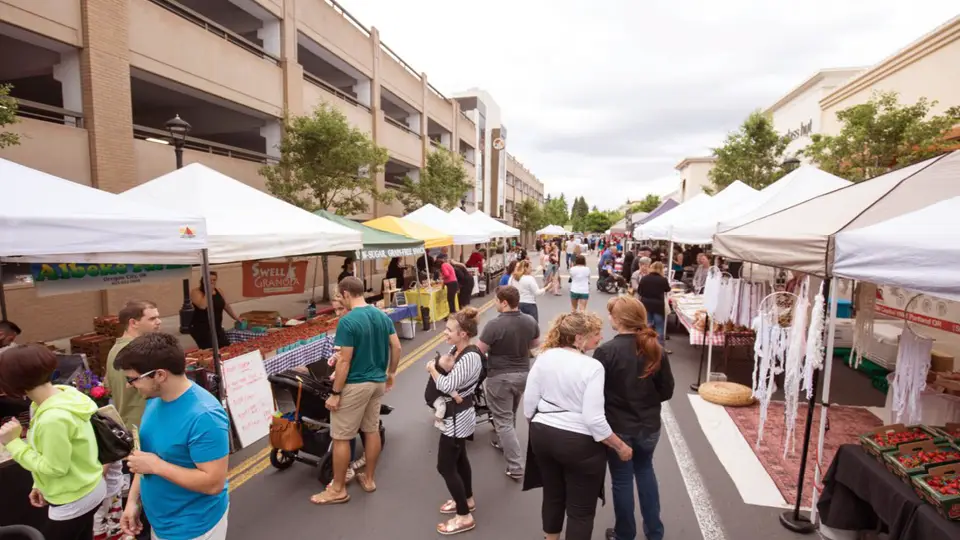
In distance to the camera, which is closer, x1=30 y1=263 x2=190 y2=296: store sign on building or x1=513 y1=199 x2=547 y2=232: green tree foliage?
x1=30 y1=263 x2=190 y2=296: store sign on building

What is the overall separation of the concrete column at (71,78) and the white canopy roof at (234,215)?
636cm

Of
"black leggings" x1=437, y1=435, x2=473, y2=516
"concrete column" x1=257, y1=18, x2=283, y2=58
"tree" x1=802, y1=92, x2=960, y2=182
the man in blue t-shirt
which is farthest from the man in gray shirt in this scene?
"concrete column" x1=257, y1=18, x2=283, y2=58

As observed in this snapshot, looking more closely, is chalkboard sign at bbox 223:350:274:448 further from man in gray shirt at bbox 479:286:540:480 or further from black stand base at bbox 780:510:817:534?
black stand base at bbox 780:510:817:534

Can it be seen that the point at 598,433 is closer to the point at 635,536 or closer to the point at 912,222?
the point at 635,536

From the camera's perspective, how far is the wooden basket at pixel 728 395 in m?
6.34

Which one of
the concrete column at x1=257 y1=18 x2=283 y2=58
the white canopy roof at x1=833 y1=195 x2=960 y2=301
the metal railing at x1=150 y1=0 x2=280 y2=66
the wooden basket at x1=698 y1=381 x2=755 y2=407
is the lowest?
the wooden basket at x1=698 y1=381 x2=755 y2=407

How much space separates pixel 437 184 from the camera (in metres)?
23.5

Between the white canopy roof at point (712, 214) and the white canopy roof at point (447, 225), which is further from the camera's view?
the white canopy roof at point (447, 225)

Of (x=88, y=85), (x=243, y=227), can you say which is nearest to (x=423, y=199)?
(x=88, y=85)

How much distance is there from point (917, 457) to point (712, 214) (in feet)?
23.7

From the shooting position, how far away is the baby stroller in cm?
445

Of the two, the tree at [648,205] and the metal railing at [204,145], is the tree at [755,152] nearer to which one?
the metal railing at [204,145]

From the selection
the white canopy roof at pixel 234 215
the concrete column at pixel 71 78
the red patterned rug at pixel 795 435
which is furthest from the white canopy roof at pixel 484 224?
the red patterned rug at pixel 795 435

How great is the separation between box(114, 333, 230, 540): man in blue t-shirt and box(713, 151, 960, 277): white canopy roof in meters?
4.08
